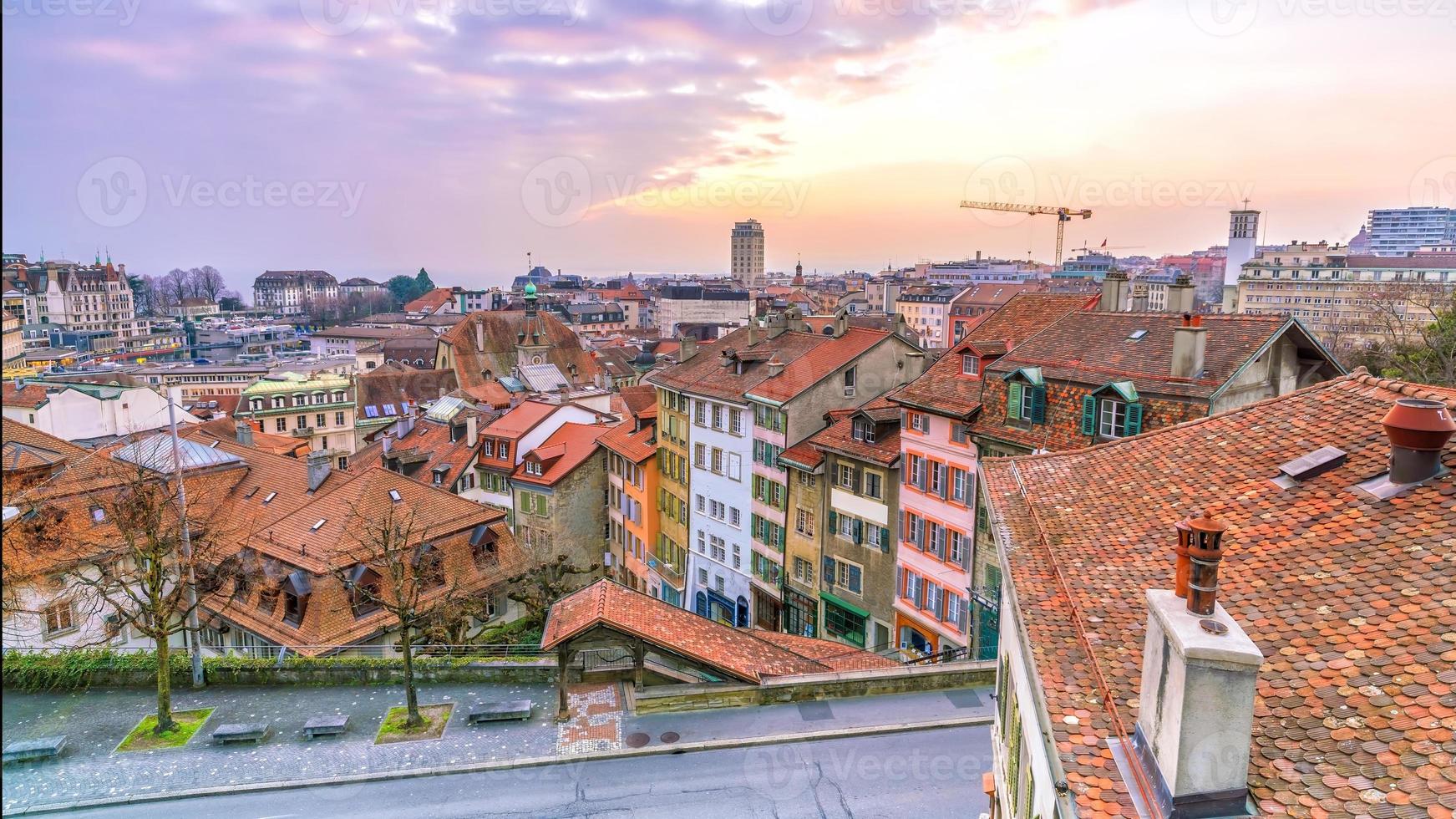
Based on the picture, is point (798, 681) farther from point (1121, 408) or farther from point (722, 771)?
point (1121, 408)

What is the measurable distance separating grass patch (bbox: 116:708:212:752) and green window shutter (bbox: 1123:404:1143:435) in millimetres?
26930

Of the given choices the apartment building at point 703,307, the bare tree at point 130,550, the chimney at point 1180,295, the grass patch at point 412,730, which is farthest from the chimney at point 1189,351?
the apartment building at point 703,307

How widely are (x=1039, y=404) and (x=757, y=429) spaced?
1565cm

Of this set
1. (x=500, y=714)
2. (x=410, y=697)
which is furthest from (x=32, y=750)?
(x=500, y=714)

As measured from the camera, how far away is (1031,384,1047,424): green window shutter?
2706cm

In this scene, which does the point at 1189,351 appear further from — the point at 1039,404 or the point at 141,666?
the point at 141,666

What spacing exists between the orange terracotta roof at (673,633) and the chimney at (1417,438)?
15947mm

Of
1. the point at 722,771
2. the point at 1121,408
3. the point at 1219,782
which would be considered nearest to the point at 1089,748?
the point at 1219,782

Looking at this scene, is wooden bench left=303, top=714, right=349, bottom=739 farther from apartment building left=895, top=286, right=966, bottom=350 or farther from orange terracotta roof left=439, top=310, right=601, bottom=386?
apartment building left=895, top=286, right=966, bottom=350

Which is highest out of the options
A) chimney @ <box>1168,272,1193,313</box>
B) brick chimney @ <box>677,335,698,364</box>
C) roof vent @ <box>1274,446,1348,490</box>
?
chimney @ <box>1168,272,1193,313</box>

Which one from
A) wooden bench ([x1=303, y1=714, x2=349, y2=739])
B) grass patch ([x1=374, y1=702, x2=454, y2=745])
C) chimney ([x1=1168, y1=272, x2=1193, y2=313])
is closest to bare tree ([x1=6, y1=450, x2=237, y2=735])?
wooden bench ([x1=303, y1=714, x2=349, y2=739])

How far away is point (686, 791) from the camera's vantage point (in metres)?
18.3

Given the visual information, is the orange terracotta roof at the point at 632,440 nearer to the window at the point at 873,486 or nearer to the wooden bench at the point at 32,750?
the window at the point at 873,486

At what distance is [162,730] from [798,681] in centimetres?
1651
